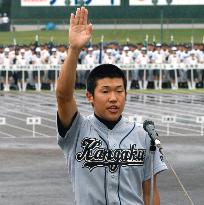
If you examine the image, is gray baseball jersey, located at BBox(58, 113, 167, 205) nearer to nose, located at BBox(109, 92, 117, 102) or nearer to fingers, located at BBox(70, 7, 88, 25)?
nose, located at BBox(109, 92, 117, 102)

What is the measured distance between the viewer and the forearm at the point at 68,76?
595cm

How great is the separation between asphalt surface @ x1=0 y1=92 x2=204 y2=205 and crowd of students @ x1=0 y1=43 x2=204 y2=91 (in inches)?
166

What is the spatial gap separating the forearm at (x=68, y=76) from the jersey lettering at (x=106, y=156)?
332 mm

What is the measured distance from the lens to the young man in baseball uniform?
6.20m

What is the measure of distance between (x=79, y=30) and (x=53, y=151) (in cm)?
1445

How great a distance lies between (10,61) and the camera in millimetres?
37938

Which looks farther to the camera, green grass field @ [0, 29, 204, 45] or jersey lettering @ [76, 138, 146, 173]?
green grass field @ [0, 29, 204, 45]

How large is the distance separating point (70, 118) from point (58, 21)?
6434cm

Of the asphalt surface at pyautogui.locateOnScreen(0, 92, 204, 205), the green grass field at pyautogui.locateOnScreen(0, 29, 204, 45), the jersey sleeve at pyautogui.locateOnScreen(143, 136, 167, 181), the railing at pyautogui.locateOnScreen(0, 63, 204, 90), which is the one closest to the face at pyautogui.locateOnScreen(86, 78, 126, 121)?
the jersey sleeve at pyautogui.locateOnScreen(143, 136, 167, 181)

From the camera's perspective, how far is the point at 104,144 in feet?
20.5


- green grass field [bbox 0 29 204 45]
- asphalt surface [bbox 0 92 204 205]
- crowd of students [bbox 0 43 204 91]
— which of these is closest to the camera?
asphalt surface [bbox 0 92 204 205]

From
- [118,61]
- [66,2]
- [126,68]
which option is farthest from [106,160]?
[66,2]

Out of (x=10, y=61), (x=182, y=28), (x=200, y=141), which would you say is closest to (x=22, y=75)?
(x=10, y=61)

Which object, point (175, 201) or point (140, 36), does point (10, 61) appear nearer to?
point (175, 201)
